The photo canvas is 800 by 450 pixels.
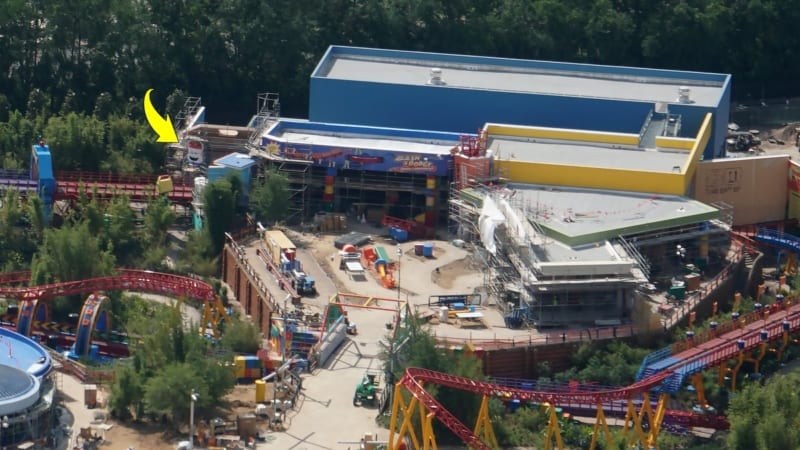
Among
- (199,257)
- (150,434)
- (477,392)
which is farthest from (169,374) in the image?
(199,257)

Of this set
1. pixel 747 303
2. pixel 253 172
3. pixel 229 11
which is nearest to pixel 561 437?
pixel 747 303

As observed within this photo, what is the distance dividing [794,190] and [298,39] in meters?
29.3

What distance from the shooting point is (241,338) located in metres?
86.9

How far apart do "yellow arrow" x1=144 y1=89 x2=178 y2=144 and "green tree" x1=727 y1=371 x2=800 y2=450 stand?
35.7 meters

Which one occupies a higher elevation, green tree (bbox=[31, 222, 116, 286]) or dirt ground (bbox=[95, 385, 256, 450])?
green tree (bbox=[31, 222, 116, 286])

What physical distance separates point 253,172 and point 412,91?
8734 mm

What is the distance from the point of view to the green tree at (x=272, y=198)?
319 ft

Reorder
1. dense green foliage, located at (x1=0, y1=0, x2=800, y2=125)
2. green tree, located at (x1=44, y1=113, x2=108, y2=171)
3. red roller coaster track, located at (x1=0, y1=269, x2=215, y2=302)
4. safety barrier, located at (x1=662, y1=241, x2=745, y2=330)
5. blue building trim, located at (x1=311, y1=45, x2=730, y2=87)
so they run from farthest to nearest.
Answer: dense green foliage, located at (x1=0, y1=0, x2=800, y2=125)
blue building trim, located at (x1=311, y1=45, x2=730, y2=87)
green tree, located at (x1=44, y1=113, x2=108, y2=171)
red roller coaster track, located at (x1=0, y1=269, x2=215, y2=302)
safety barrier, located at (x1=662, y1=241, x2=745, y2=330)

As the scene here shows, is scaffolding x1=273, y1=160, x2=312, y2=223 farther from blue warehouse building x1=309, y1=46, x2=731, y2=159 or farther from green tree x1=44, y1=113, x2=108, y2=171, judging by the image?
green tree x1=44, y1=113, x2=108, y2=171

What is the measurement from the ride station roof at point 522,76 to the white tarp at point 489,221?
1329cm

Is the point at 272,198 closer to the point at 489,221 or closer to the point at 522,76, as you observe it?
the point at 489,221

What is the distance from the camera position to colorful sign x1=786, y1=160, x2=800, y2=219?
10106 centimetres

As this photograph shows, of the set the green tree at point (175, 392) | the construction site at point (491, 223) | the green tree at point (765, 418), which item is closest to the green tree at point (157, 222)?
the construction site at point (491, 223)

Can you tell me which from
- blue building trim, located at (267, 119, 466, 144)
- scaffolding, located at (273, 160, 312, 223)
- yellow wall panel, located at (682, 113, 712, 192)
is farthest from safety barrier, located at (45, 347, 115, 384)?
yellow wall panel, located at (682, 113, 712, 192)
